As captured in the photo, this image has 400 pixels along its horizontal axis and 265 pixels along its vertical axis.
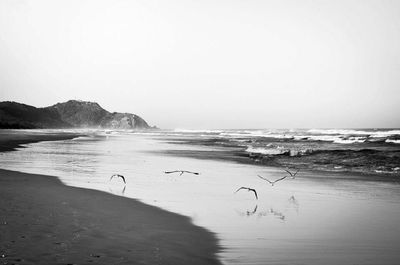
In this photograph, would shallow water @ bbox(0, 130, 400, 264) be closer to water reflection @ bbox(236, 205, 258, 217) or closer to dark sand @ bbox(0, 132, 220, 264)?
water reflection @ bbox(236, 205, 258, 217)

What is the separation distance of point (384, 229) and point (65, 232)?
6.65 m

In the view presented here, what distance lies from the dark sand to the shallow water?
0.59 m

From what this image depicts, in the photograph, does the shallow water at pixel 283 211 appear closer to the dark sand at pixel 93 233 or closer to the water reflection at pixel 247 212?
the water reflection at pixel 247 212

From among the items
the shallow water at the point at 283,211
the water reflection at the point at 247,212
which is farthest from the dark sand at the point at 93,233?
the water reflection at the point at 247,212

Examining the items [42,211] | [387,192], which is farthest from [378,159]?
[42,211]

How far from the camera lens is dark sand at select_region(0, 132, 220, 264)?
5.25 m

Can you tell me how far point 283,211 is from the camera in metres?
9.41

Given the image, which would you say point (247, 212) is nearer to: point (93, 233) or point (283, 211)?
point (283, 211)

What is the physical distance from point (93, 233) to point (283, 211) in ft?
17.0

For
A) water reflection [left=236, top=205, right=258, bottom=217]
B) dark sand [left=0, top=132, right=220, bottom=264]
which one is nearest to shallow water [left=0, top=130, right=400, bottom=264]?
water reflection [left=236, top=205, right=258, bottom=217]

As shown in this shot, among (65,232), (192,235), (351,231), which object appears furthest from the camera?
(351,231)

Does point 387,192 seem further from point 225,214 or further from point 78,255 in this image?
point 78,255

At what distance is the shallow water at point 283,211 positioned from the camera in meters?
6.15

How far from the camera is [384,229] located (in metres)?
7.67
